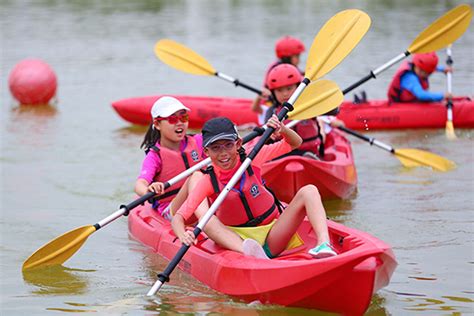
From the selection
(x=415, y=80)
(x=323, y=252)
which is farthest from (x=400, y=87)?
(x=323, y=252)

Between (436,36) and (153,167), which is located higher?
(436,36)

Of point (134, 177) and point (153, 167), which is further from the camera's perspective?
point (134, 177)

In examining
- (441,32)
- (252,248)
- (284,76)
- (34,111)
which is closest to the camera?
(252,248)

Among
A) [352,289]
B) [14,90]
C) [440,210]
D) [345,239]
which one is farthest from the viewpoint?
[14,90]

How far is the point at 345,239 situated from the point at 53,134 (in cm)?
725

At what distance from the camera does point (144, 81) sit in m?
16.9

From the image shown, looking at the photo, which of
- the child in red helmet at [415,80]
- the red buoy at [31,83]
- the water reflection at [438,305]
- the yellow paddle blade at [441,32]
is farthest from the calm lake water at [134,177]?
the yellow paddle blade at [441,32]

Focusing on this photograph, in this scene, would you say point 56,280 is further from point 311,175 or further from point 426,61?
point 426,61

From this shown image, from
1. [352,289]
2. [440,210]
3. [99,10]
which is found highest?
[352,289]

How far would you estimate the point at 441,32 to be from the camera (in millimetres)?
9164

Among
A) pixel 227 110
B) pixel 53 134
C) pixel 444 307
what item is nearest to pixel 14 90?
pixel 53 134

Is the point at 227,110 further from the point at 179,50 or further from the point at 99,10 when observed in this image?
the point at 99,10

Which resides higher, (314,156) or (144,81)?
(314,156)

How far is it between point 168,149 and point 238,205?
141 centimetres
